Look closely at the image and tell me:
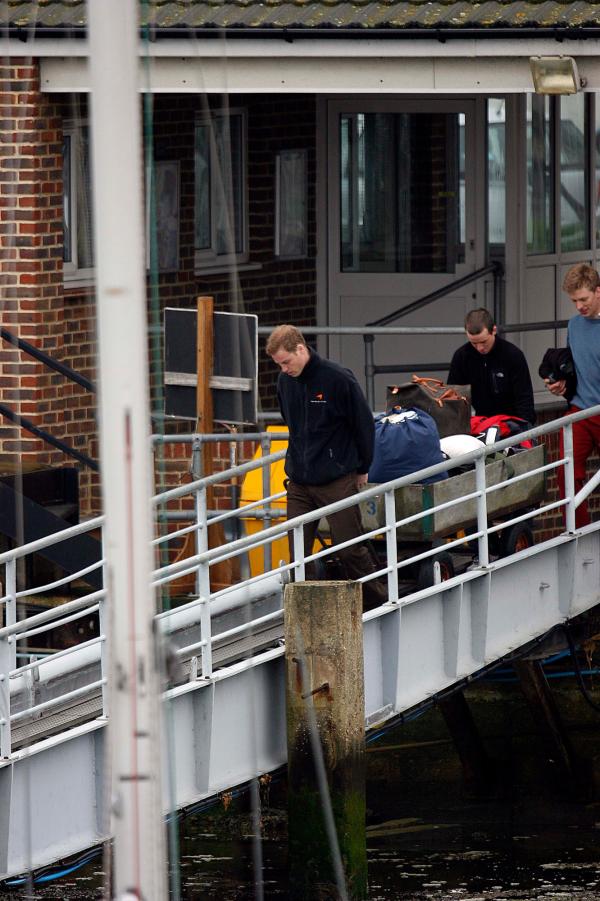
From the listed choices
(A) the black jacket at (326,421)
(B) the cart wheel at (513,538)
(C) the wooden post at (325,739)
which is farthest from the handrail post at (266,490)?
(C) the wooden post at (325,739)

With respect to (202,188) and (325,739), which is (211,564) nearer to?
(325,739)

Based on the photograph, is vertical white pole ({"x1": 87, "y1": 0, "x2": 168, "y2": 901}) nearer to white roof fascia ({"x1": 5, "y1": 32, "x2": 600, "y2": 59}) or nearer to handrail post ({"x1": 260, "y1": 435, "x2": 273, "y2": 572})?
white roof fascia ({"x1": 5, "y1": 32, "x2": 600, "y2": 59})

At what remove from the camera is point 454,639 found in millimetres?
11555

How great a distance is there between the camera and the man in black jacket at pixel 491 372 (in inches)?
475

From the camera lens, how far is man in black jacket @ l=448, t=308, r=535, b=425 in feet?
39.6

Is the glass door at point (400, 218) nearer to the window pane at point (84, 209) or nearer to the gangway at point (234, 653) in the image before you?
the window pane at point (84, 209)

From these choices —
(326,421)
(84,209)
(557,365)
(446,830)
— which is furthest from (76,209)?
Result: (446,830)

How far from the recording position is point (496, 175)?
16188 millimetres

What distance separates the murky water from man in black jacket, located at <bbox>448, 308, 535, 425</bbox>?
2740 mm

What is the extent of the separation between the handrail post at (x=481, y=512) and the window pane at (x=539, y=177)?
439 centimetres

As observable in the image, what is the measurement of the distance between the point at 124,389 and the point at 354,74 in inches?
296

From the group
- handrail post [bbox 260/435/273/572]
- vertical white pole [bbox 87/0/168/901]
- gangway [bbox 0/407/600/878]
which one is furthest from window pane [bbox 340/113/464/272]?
vertical white pole [bbox 87/0/168/901]

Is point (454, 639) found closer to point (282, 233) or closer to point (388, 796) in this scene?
point (388, 796)

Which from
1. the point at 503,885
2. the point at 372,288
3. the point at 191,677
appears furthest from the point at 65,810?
the point at 372,288
